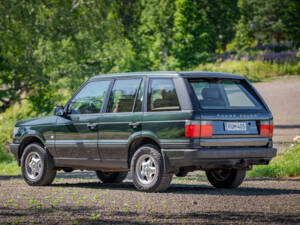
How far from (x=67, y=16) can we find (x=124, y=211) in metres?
21.7

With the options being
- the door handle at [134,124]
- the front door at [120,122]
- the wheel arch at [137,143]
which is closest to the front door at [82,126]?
the front door at [120,122]

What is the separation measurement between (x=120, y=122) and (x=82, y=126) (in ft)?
3.15

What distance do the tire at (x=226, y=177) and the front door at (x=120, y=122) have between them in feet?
5.40

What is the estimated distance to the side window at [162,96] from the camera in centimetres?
977

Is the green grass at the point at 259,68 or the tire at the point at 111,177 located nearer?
the tire at the point at 111,177

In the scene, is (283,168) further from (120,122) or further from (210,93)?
(120,122)

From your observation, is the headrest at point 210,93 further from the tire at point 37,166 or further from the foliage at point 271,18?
the foliage at point 271,18

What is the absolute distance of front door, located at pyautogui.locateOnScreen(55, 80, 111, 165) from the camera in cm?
1088

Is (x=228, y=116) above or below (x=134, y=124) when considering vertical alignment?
above

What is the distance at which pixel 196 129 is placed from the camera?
9305 mm

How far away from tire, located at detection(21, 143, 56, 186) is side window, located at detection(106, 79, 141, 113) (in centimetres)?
171

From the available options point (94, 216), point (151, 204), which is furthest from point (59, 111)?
point (94, 216)

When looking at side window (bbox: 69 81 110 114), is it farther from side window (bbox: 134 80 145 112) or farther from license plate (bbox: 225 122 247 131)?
license plate (bbox: 225 122 247 131)

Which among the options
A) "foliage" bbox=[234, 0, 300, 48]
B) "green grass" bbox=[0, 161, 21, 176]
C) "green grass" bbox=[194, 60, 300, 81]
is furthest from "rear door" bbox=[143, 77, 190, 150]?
"foliage" bbox=[234, 0, 300, 48]
